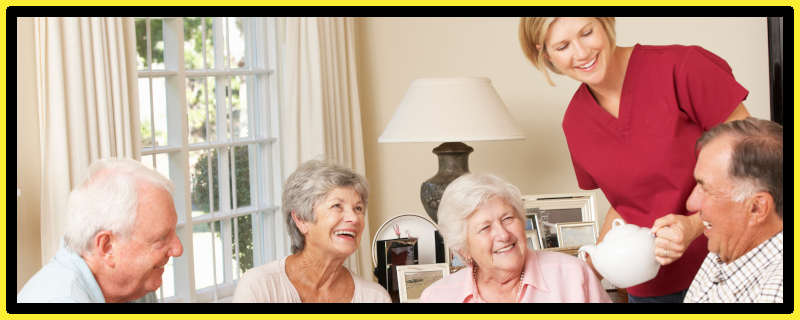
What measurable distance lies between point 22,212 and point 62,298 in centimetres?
53

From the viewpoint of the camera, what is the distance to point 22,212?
2.01 meters

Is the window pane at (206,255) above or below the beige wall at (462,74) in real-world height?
below

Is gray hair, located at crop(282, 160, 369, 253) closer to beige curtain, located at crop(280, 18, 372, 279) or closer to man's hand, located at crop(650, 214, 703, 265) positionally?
man's hand, located at crop(650, 214, 703, 265)

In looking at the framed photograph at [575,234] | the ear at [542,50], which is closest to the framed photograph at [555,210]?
the framed photograph at [575,234]

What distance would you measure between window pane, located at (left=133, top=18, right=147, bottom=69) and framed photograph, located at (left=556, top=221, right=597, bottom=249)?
1.27m

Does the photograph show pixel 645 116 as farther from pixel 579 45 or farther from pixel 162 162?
pixel 162 162

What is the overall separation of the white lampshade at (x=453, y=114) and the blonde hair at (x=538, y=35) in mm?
553

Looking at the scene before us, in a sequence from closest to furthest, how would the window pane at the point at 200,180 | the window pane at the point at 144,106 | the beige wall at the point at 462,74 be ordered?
the window pane at the point at 144,106 → the window pane at the point at 200,180 → the beige wall at the point at 462,74

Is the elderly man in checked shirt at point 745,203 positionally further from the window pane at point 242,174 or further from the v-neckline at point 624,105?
the window pane at point 242,174

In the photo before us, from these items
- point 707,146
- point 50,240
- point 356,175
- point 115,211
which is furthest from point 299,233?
point 707,146

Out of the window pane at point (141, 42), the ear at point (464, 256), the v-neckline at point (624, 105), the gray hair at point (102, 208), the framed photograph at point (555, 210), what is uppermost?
the window pane at point (141, 42)

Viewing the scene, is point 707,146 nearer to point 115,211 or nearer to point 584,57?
point 584,57

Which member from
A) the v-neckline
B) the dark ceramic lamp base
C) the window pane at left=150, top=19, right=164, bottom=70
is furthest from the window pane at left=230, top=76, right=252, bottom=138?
the v-neckline

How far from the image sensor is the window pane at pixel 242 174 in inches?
102
